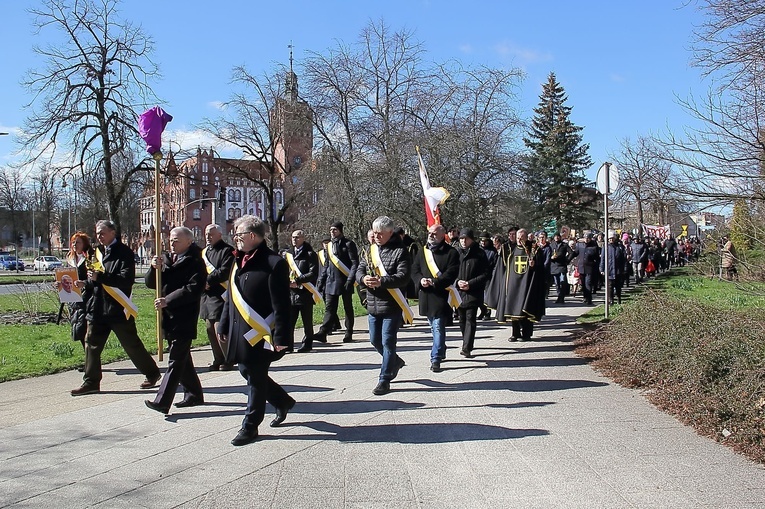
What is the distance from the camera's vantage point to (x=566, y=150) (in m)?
58.9

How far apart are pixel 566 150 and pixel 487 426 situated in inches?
2184

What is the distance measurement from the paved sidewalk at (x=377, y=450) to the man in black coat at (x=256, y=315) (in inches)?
17.5

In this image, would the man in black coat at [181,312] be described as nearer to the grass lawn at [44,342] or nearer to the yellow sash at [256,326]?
the yellow sash at [256,326]

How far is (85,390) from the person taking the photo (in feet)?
25.5

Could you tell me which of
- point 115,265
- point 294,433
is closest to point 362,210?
point 115,265

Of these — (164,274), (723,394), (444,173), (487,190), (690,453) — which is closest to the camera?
(690,453)

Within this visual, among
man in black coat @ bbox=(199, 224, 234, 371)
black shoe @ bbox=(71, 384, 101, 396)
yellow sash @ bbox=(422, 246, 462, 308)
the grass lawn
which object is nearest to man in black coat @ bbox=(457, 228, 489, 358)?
yellow sash @ bbox=(422, 246, 462, 308)

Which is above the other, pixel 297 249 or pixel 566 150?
pixel 566 150

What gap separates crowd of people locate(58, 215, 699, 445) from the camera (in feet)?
19.4

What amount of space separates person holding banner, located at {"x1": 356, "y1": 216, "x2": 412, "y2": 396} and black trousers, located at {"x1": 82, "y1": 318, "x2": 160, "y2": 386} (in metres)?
2.54

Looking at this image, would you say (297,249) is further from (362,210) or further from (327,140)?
(327,140)

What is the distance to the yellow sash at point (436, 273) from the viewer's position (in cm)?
900

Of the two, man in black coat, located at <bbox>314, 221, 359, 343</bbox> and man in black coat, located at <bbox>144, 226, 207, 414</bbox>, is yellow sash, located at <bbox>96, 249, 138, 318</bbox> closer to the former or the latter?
man in black coat, located at <bbox>144, 226, 207, 414</bbox>

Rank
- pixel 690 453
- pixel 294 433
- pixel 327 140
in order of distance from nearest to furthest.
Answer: pixel 690 453
pixel 294 433
pixel 327 140
